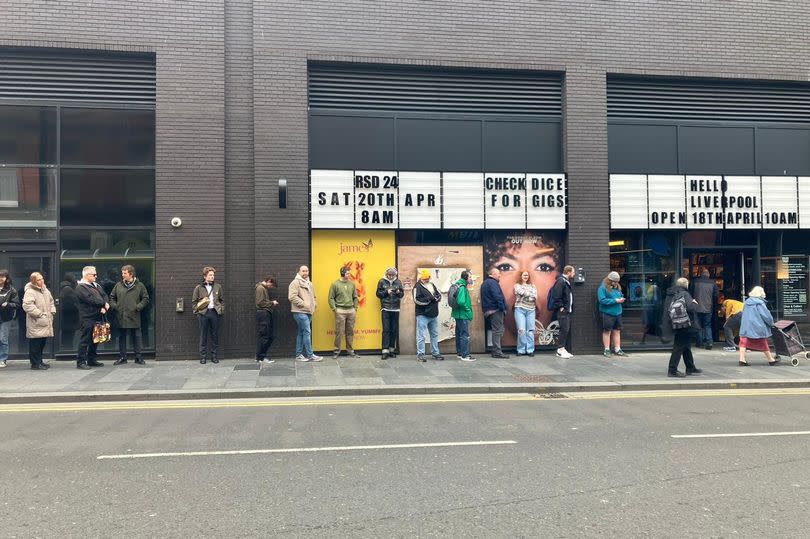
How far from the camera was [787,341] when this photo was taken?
1245 cm

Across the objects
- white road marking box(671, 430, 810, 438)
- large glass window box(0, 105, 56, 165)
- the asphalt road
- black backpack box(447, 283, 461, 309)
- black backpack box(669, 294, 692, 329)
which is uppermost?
large glass window box(0, 105, 56, 165)

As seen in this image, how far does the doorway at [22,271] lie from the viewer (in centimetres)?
1272

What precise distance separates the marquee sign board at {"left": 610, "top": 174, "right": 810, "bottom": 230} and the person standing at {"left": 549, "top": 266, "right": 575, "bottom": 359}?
6.27 ft

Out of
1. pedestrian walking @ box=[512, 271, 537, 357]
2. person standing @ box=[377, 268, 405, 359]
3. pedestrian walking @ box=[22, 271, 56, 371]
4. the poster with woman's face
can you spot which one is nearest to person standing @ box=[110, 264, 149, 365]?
pedestrian walking @ box=[22, 271, 56, 371]

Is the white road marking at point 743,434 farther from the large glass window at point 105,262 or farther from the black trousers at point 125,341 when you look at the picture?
the large glass window at point 105,262

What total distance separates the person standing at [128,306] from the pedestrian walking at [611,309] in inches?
377

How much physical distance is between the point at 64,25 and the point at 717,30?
1451 cm

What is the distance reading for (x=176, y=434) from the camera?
24.0 feet

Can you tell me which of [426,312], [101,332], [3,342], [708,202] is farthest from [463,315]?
[3,342]

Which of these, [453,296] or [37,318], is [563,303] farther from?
[37,318]

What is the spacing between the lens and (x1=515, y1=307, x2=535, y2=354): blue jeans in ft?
45.1

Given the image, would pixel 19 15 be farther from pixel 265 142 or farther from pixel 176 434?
pixel 176 434

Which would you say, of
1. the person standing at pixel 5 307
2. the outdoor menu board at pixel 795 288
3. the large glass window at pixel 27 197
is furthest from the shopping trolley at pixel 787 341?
the large glass window at pixel 27 197

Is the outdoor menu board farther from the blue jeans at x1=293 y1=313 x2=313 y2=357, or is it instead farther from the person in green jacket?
the blue jeans at x1=293 y1=313 x2=313 y2=357
